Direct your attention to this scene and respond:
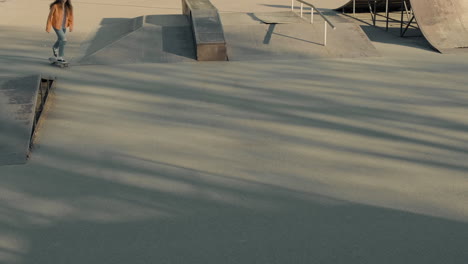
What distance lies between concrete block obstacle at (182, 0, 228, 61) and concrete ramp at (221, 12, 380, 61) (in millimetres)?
381

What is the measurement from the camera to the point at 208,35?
13367 mm

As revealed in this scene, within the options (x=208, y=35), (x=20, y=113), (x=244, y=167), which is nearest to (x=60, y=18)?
(x=208, y=35)

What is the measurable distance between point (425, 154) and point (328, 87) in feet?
11.4

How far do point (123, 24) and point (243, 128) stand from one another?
9043 millimetres

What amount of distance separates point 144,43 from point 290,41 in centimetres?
341

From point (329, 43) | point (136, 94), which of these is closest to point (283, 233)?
point (136, 94)

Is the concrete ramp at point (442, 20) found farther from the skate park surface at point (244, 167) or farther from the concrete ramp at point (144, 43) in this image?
the concrete ramp at point (144, 43)

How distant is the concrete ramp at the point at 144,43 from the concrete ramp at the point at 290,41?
43.5 inches

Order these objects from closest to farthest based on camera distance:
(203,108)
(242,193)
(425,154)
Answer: (242,193) < (425,154) < (203,108)

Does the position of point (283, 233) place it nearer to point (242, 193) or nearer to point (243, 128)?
point (242, 193)

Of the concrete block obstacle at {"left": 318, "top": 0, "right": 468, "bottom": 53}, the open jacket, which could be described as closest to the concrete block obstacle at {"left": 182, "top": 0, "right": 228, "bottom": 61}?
the open jacket

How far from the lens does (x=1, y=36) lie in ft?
51.6

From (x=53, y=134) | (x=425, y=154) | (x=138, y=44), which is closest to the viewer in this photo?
(x=425, y=154)

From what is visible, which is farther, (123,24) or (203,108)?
(123,24)
